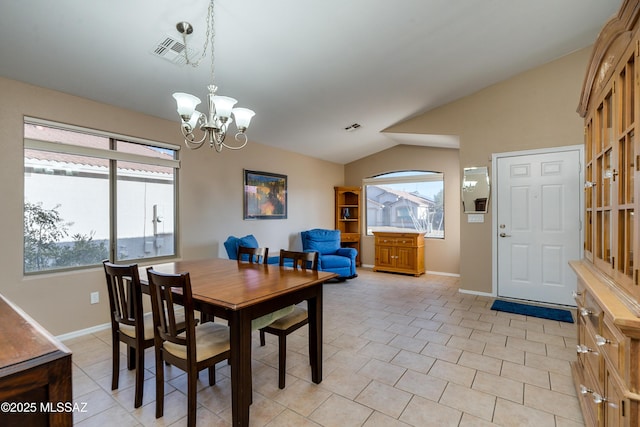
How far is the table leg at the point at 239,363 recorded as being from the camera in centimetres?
164

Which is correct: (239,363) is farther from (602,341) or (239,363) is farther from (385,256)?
(385,256)

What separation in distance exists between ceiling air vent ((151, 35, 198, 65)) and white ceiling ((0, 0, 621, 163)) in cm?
6

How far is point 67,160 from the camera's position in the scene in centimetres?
Answer: 306

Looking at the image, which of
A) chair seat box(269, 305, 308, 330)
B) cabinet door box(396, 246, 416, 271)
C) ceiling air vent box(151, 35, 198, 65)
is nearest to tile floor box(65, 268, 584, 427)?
chair seat box(269, 305, 308, 330)

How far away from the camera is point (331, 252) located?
589 centimetres

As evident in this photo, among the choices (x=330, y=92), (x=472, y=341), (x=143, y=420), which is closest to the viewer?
(x=143, y=420)

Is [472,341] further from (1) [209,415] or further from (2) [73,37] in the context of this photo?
(2) [73,37]

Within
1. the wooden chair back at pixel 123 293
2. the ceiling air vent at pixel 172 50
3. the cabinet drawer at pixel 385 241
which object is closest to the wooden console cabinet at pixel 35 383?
the wooden chair back at pixel 123 293

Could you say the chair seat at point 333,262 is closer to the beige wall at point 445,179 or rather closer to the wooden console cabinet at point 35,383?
the beige wall at point 445,179

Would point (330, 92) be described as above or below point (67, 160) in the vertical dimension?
above

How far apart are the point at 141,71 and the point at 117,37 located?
1.47 feet

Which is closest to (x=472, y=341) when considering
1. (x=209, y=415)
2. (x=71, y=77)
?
(x=209, y=415)

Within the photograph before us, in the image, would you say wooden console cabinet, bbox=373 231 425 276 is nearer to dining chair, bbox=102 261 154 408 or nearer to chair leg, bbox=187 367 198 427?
dining chair, bbox=102 261 154 408

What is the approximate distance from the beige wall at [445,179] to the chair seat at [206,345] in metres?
5.07
